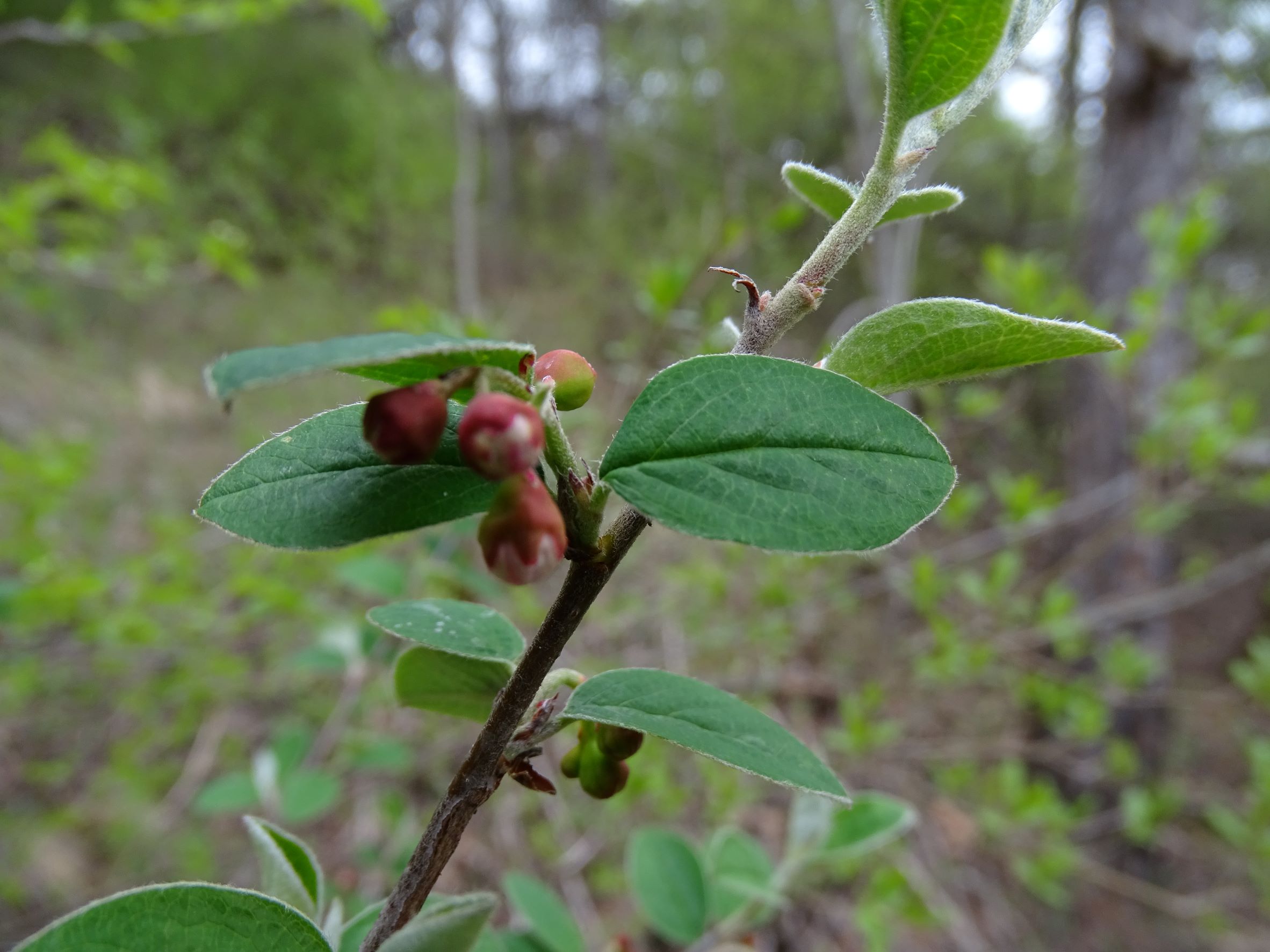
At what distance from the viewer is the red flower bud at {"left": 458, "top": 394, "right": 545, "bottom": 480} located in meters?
0.25

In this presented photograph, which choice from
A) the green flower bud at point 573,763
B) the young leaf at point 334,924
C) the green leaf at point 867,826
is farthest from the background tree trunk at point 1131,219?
the young leaf at point 334,924

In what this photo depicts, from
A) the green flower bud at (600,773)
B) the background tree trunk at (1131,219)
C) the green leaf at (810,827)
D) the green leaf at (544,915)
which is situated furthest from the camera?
the background tree trunk at (1131,219)

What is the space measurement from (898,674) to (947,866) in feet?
2.19

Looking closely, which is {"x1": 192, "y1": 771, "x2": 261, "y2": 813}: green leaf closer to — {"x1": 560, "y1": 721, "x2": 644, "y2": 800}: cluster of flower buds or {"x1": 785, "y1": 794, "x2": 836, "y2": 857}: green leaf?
{"x1": 785, "y1": 794, "x2": 836, "y2": 857}: green leaf

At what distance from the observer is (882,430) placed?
322 millimetres

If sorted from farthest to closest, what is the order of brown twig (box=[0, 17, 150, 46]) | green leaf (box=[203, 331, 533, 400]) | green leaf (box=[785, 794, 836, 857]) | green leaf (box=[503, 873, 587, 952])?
brown twig (box=[0, 17, 150, 46])
green leaf (box=[785, 794, 836, 857])
green leaf (box=[503, 873, 587, 952])
green leaf (box=[203, 331, 533, 400])

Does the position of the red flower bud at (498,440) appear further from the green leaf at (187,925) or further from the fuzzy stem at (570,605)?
the green leaf at (187,925)

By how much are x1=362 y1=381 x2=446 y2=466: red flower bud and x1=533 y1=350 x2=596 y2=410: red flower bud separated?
0.31ft

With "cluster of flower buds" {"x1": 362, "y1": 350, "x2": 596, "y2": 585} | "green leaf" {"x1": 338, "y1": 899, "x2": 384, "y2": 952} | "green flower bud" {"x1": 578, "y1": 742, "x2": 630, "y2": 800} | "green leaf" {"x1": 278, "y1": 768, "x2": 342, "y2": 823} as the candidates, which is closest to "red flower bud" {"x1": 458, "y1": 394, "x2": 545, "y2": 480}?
"cluster of flower buds" {"x1": 362, "y1": 350, "x2": 596, "y2": 585}

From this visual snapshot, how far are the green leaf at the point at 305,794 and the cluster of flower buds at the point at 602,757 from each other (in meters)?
1.00

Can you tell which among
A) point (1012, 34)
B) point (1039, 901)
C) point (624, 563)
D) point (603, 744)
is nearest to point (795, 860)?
point (603, 744)

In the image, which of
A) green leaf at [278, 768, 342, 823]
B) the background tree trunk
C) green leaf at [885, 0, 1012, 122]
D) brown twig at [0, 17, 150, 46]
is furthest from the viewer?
the background tree trunk

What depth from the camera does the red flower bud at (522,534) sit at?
271mm

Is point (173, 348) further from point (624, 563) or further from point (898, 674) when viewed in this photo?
point (898, 674)
